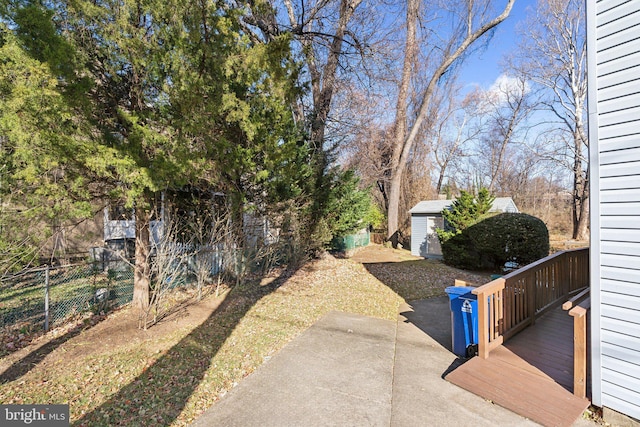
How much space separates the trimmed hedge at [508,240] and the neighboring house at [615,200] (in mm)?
7792

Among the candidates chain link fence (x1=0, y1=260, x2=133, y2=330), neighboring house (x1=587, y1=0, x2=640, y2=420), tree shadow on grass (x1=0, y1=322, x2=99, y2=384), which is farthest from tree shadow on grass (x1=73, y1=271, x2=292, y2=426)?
neighboring house (x1=587, y1=0, x2=640, y2=420)

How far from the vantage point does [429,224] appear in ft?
50.2

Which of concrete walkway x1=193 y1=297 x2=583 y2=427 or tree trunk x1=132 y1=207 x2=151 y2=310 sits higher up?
tree trunk x1=132 y1=207 x2=151 y2=310

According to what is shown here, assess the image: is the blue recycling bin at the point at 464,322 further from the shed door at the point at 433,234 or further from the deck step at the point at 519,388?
the shed door at the point at 433,234

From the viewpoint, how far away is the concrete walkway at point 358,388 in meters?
2.87

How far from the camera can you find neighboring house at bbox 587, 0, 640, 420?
2588mm

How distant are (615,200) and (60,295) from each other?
28.7 feet

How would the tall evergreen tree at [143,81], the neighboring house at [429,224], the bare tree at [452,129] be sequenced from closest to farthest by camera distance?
the tall evergreen tree at [143,81] → the neighboring house at [429,224] → the bare tree at [452,129]

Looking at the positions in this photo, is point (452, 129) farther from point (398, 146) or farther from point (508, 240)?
point (508, 240)

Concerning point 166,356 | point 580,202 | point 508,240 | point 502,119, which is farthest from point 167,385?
point 502,119

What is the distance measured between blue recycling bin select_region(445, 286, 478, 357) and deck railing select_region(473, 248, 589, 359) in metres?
0.17

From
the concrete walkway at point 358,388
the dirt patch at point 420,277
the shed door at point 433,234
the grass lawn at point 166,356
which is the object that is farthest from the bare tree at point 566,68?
the grass lawn at point 166,356

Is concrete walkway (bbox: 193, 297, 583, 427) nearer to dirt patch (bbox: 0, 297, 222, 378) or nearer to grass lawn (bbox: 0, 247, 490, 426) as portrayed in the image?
grass lawn (bbox: 0, 247, 490, 426)

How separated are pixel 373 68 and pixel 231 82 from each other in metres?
6.11
